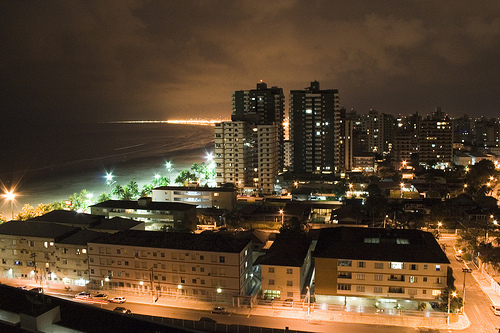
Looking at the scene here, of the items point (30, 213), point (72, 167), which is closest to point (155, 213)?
point (30, 213)

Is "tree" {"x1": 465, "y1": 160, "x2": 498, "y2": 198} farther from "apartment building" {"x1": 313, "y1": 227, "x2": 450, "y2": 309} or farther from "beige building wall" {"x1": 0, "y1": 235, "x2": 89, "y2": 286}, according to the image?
"beige building wall" {"x1": 0, "y1": 235, "x2": 89, "y2": 286}

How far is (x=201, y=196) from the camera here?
28.2 meters

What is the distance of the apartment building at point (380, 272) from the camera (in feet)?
42.9

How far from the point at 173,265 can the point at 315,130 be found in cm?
2810

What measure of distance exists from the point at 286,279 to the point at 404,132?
141 feet

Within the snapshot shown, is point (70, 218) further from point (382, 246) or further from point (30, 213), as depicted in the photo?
point (382, 246)

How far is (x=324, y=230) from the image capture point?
16.6 metres

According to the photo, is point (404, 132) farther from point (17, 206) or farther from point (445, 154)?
point (17, 206)

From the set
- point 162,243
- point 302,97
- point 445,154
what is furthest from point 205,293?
point 445,154

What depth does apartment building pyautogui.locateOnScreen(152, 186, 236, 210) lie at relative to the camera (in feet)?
91.2

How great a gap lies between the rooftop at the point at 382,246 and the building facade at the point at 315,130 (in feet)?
82.7

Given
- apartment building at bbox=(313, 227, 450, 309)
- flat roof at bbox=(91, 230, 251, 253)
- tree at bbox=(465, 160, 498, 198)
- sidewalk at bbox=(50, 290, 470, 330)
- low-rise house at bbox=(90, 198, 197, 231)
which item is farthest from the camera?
tree at bbox=(465, 160, 498, 198)

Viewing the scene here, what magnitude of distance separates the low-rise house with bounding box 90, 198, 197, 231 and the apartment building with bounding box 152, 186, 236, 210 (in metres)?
4.53

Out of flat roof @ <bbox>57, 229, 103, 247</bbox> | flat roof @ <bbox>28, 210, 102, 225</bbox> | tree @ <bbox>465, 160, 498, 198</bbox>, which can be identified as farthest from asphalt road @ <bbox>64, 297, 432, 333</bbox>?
tree @ <bbox>465, 160, 498, 198</bbox>
